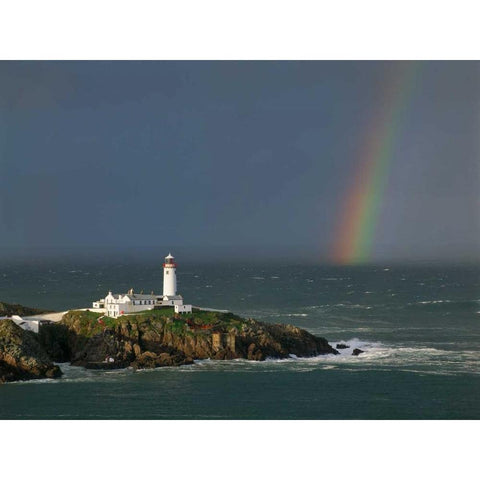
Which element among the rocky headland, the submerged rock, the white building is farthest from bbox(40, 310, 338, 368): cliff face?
the submerged rock

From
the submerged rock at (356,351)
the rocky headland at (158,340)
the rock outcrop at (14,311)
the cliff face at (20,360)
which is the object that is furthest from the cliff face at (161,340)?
the rock outcrop at (14,311)

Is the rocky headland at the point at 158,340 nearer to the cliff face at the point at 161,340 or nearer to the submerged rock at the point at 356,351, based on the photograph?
the cliff face at the point at 161,340

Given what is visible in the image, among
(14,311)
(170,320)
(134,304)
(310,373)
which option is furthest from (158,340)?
(14,311)

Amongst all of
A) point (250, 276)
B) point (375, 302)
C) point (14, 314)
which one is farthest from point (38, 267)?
point (14, 314)

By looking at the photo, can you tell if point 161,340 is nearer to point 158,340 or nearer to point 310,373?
point 158,340

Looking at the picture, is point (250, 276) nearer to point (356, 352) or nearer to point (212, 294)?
point (212, 294)
